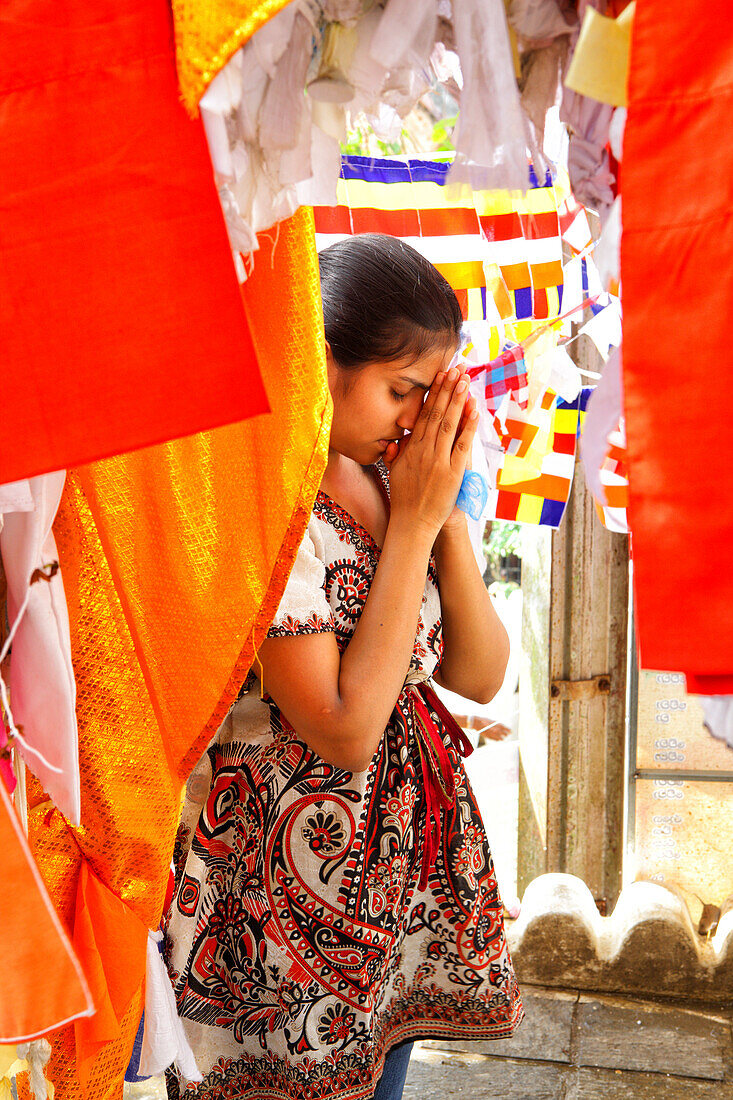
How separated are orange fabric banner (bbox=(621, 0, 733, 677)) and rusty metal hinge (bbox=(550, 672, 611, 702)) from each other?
1997mm

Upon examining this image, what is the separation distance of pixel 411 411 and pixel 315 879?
649 millimetres

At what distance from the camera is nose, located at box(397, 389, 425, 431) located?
133cm

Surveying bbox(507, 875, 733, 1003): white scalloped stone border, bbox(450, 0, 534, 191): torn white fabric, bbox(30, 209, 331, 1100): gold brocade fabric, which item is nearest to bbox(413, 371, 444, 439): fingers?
bbox(30, 209, 331, 1100): gold brocade fabric

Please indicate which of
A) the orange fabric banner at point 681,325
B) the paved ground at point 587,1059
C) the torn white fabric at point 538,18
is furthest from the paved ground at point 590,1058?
A: the torn white fabric at point 538,18

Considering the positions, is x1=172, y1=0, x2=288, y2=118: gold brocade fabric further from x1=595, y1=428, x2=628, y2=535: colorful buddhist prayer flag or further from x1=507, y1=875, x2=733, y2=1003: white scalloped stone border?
x1=507, y1=875, x2=733, y2=1003: white scalloped stone border

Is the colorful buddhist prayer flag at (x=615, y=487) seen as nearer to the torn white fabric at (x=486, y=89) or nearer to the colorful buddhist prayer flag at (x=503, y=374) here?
the colorful buddhist prayer flag at (x=503, y=374)

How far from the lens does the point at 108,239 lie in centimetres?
70

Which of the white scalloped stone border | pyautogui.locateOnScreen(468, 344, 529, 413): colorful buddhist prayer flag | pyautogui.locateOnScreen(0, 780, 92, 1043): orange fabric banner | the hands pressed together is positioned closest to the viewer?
pyautogui.locateOnScreen(0, 780, 92, 1043): orange fabric banner

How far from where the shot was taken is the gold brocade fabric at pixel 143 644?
1.00 metres

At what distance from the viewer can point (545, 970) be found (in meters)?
2.52

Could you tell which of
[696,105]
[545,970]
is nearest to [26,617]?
[696,105]

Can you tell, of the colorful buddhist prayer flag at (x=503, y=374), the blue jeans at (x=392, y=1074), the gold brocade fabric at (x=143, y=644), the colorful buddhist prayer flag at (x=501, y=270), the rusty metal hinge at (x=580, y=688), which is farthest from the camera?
the rusty metal hinge at (x=580, y=688)

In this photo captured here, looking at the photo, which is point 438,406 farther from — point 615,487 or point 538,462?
point 538,462

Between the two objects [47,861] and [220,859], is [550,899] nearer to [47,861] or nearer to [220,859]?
[220,859]
